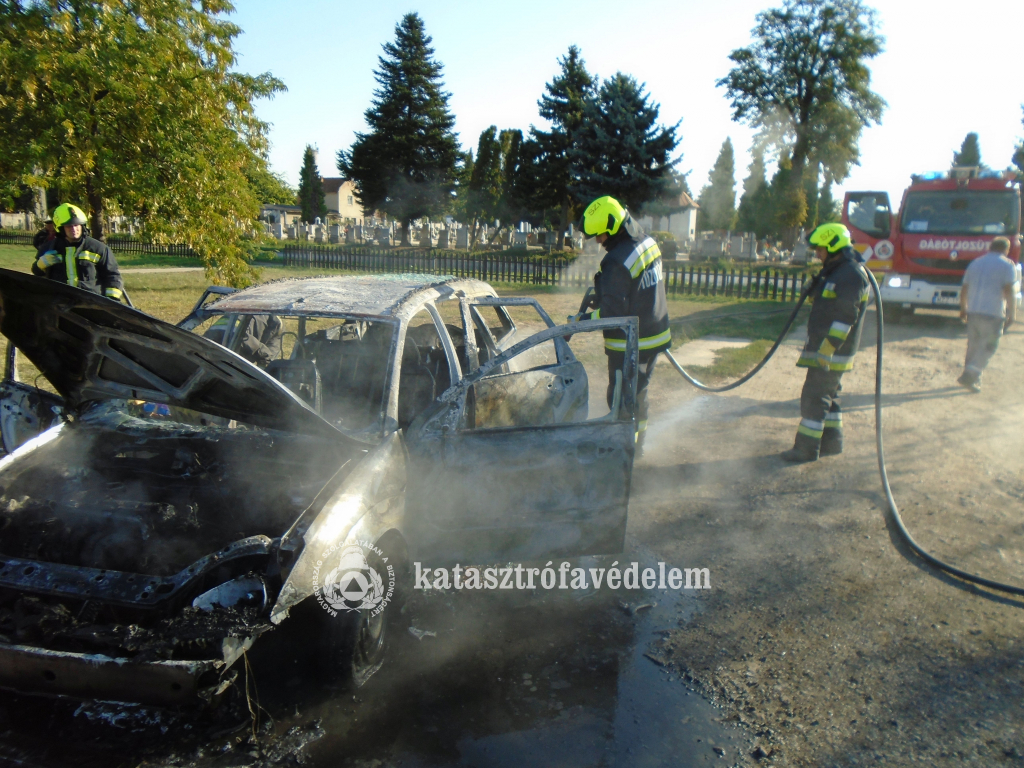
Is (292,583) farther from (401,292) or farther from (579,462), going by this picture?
(401,292)

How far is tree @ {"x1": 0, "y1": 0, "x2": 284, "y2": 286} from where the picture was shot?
30.8 ft

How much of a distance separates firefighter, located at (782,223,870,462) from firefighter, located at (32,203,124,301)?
6245 mm

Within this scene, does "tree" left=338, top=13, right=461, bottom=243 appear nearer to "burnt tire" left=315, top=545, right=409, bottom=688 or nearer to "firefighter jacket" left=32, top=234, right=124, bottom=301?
"firefighter jacket" left=32, top=234, right=124, bottom=301

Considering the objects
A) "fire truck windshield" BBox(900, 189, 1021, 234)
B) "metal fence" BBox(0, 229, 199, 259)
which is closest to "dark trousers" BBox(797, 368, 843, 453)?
"fire truck windshield" BBox(900, 189, 1021, 234)

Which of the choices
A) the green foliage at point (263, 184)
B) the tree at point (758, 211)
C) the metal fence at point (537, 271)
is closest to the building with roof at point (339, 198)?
the tree at point (758, 211)

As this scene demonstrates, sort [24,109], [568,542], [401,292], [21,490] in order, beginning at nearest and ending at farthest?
[21,490], [568,542], [401,292], [24,109]

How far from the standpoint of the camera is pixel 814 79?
45.9m

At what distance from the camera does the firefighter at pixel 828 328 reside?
5.42m

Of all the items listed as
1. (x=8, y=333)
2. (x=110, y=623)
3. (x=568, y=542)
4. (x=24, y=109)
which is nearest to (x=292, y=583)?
(x=110, y=623)

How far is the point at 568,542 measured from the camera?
3.53 meters

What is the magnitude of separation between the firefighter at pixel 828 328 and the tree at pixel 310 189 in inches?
2145

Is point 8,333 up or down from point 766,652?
up

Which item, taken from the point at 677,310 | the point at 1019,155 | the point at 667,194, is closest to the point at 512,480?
the point at 677,310

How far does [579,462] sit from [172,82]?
32.8 ft
